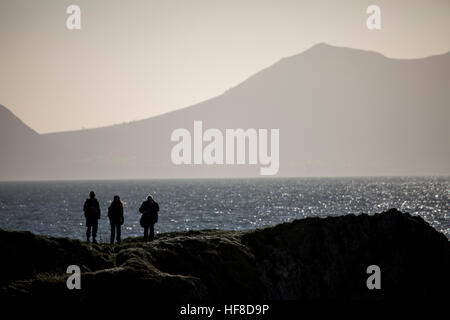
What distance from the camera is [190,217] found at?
335ft

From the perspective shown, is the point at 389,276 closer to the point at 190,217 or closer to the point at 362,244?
the point at 362,244

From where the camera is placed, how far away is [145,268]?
22.2 m

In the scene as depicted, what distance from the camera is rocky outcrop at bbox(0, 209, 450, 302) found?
20953mm

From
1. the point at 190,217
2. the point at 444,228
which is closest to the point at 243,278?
the point at 444,228

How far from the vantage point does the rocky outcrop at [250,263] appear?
2095 cm

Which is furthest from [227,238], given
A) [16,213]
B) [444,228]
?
[16,213]

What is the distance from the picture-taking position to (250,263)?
27.8 metres

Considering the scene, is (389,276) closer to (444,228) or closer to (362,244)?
(362,244)

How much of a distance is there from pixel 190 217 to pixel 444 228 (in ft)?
135

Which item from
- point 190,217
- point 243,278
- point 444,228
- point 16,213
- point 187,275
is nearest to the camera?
point 187,275

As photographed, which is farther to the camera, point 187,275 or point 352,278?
point 352,278
